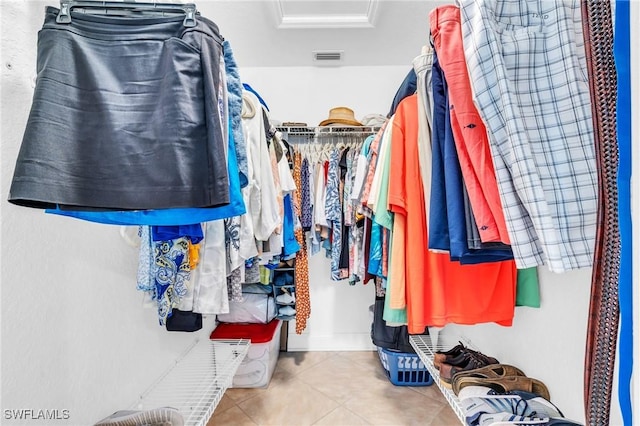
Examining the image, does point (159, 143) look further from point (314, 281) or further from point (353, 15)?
point (314, 281)

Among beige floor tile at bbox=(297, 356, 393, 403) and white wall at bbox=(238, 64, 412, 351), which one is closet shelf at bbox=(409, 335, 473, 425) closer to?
beige floor tile at bbox=(297, 356, 393, 403)

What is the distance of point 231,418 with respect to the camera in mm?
1568

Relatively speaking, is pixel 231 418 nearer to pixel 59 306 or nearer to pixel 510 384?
pixel 59 306

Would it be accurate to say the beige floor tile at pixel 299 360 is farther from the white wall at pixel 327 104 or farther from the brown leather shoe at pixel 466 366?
the brown leather shoe at pixel 466 366

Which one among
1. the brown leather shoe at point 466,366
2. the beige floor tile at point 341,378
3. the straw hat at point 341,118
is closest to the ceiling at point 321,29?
the straw hat at point 341,118

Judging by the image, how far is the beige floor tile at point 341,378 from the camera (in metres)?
1.79

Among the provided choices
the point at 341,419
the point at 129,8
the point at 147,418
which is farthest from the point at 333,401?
the point at 129,8

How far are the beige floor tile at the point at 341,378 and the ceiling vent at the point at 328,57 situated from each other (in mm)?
2249

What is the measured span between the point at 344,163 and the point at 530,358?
1.38 metres

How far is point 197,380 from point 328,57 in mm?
2216

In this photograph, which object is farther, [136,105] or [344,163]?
[344,163]

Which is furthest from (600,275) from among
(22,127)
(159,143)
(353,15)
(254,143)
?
(353,15)

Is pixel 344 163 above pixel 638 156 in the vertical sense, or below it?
above

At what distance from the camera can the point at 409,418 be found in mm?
1559
